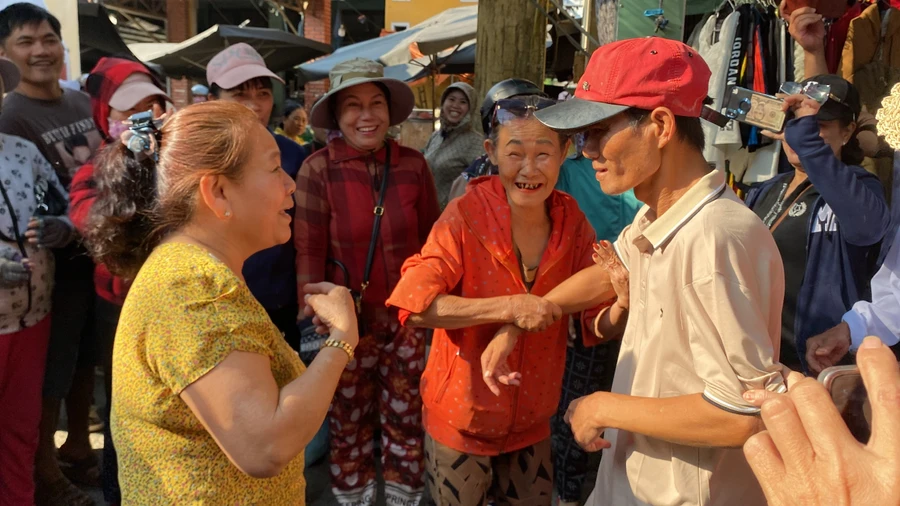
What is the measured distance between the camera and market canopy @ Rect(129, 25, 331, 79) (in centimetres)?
982

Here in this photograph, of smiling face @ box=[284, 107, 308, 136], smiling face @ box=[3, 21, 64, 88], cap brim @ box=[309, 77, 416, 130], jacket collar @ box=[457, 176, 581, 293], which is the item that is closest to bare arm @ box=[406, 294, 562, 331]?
jacket collar @ box=[457, 176, 581, 293]

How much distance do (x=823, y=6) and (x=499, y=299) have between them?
268cm

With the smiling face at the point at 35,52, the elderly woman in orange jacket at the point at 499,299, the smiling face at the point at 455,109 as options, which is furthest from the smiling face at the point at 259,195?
the smiling face at the point at 455,109

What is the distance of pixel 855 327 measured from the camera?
7.22 feet

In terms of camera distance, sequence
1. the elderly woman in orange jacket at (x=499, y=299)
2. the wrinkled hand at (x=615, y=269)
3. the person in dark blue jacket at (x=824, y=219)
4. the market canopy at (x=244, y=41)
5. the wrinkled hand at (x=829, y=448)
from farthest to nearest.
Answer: the market canopy at (x=244, y=41) < the person in dark blue jacket at (x=824, y=219) < the elderly woman in orange jacket at (x=499, y=299) < the wrinkled hand at (x=615, y=269) < the wrinkled hand at (x=829, y=448)

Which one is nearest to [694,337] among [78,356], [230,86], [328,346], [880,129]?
[880,129]

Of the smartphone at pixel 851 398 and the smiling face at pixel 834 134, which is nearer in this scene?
the smartphone at pixel 851 398

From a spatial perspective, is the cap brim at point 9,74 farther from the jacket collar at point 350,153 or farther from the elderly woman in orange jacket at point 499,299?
the elderly woman in orange jacket at point 499,299

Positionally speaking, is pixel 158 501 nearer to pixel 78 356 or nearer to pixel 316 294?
pixel 316 294

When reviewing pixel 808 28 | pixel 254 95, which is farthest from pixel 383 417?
pixel 808 28

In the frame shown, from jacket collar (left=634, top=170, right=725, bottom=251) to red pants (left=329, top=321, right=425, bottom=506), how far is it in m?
1.66

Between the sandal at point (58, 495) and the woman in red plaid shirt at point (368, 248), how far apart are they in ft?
4.31

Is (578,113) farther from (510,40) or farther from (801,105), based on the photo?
(510,40)

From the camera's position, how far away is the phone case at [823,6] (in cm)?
326
